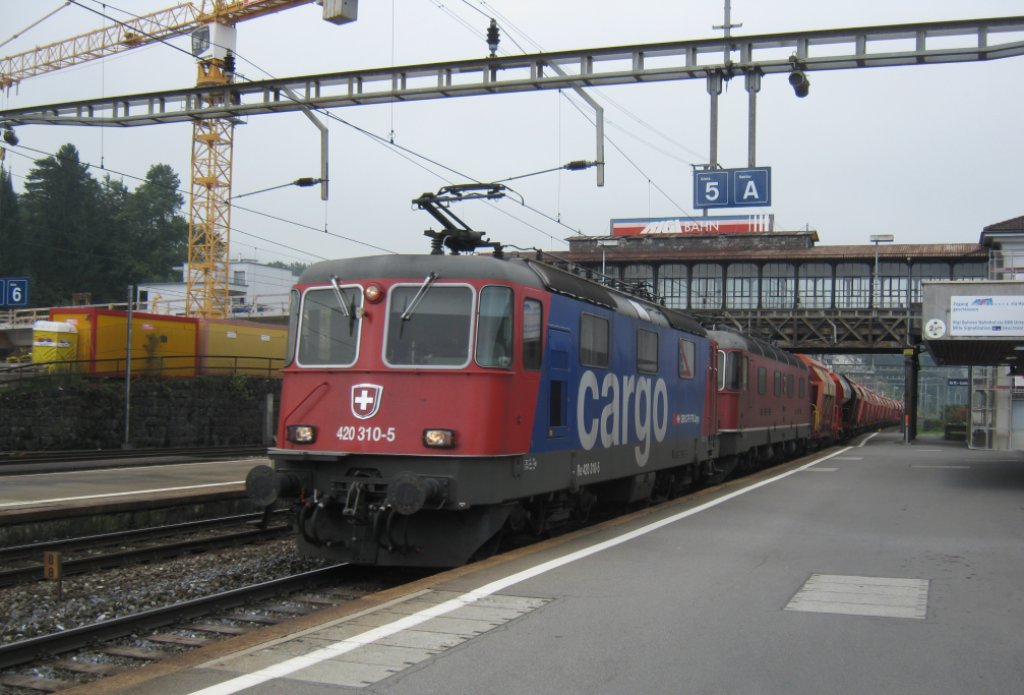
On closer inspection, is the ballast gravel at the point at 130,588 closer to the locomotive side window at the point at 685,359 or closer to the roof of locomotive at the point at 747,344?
the locomotive side window at the point at 685,359

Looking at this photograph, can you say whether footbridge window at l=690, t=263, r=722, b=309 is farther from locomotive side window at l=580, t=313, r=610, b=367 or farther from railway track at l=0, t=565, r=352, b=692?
railway track at l=0, t=565, r=352, b=692

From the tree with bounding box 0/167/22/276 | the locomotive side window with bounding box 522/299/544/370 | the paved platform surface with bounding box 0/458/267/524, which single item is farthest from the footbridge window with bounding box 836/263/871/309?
the tree with bounding box 0/167/22/276

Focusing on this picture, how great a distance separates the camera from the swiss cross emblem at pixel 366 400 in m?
9.70

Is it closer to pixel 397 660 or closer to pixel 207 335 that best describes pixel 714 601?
pixel 397 660

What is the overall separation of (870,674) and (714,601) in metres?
2.00

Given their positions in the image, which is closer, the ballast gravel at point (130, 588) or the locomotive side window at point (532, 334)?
the ballast gravel at point (130, 588)

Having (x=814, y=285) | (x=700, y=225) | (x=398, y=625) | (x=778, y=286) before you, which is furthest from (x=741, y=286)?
(x=398, y=625)

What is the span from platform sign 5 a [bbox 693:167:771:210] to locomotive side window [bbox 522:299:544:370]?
791 cm

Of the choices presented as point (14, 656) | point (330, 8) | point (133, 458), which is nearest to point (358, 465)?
point (14, 656)

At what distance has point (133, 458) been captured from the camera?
77.8 ft

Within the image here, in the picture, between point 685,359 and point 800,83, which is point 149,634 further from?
point 800,83

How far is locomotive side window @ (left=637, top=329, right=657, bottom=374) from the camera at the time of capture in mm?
13703

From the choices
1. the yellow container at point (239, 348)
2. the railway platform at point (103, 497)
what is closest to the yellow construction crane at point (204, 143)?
the yellow container at point (239, 348)

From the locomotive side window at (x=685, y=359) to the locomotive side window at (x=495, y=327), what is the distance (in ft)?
22.3
